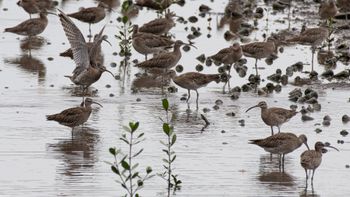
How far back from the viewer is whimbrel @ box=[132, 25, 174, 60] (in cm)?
2198

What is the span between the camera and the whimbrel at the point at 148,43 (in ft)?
72.1

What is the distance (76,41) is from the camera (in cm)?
1908

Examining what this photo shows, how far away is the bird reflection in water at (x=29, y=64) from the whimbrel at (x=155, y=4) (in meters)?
4.88

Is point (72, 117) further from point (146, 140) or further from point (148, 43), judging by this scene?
point (148, 43)

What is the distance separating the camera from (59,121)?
15961 millimetres

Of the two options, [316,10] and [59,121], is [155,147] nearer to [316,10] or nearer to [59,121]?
[59,121]

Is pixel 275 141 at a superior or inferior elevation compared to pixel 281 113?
inferior

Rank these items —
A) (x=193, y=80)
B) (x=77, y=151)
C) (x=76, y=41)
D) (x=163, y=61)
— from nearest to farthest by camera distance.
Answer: (x=77, y=151) → (x=193, y=80) → (x=76, y=41) → (x=163, y=61)

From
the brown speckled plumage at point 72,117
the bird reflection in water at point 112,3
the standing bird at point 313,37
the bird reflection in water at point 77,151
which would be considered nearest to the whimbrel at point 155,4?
the bird reflection in water at point 112,3

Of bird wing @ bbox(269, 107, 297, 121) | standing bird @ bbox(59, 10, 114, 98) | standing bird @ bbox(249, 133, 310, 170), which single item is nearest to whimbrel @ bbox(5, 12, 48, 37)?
standing bird @ bbox(59, 10, 114, 98)

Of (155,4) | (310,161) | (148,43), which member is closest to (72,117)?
(310,161)

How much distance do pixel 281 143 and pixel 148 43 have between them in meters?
8.17

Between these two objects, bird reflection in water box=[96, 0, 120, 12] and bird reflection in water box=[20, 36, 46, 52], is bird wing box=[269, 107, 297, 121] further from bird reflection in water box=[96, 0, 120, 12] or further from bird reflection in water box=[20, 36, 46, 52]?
bird reflection in water box=[96, 0, 120, 12]

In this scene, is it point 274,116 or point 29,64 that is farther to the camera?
point 29,64
